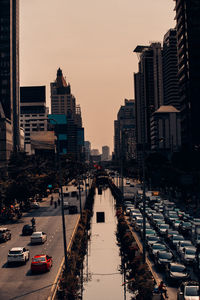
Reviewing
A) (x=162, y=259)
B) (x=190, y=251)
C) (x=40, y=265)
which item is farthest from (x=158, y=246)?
(x=40, y=265)

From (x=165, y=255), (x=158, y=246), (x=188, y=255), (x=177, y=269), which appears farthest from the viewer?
(x=158, y=246)

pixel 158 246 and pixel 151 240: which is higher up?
pixel 158 246

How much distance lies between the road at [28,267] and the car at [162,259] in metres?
8.21

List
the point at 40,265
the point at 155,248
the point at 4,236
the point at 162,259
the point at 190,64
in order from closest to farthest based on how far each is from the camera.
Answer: the point at 40,265, the point at 162,259, the point at 155,248, the point at 4,236, the point at 190,64

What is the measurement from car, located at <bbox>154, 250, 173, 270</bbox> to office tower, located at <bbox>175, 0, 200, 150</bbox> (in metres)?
106

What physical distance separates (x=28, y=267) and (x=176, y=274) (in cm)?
1262

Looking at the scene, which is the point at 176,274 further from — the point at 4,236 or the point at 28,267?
the point at 4,236

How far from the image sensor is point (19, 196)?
249 ft

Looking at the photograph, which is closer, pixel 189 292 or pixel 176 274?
pixel 189 292

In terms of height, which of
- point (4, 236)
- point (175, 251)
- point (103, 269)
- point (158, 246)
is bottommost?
point (103, 269)

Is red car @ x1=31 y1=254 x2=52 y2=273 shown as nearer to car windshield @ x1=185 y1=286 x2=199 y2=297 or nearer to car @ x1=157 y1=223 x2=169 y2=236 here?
car windshield @ x1=185 y1=286 x2=199 y2=297

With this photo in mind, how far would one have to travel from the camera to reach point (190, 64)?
14312 cm

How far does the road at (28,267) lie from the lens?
28766 millimetres

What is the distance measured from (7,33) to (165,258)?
168 m
